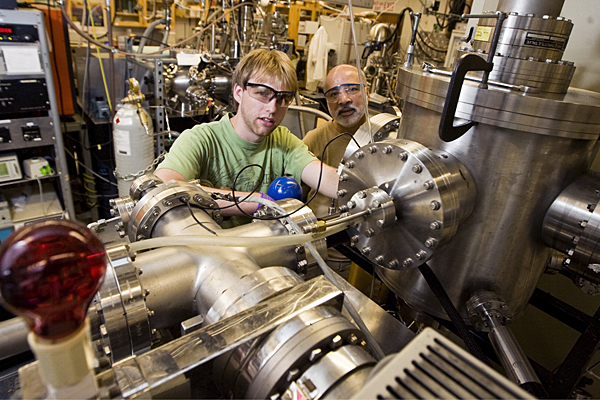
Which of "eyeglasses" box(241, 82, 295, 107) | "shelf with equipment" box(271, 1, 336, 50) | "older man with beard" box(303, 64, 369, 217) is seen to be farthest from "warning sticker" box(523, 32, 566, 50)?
"shelf with equipment" box(271, 1, 336, 50)

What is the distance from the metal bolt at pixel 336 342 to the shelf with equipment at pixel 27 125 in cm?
206

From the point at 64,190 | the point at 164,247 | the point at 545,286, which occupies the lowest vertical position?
the point at 64,190

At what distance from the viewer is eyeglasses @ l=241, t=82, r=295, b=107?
48.3 inches

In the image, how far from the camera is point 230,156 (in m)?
1.34

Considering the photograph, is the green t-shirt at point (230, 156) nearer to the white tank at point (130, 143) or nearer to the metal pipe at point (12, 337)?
the metal pipe at point (12, 337)

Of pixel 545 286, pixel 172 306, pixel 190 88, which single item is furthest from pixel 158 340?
pixel 190 88

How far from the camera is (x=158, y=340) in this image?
0.55 meters

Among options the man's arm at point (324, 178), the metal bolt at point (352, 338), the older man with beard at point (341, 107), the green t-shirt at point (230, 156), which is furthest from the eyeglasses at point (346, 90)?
the metal bolt at point (352, 338)

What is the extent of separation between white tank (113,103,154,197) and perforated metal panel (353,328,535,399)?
209 centimetres

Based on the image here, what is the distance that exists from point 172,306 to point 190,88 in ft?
6.18

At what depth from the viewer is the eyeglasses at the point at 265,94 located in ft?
4.02

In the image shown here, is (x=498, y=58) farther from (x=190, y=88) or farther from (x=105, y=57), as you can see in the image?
(x=105, y=57)

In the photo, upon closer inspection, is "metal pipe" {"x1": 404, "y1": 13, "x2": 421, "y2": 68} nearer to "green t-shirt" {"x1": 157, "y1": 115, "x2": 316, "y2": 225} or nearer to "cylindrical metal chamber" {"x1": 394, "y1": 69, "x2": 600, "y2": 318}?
"cylindrical metal chamber" {"x1": 394, "y1": 69, "x2": 600, "y2": 318}

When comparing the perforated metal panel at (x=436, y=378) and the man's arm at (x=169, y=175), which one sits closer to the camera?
the perforated metal panel at (x=436, y=378)
